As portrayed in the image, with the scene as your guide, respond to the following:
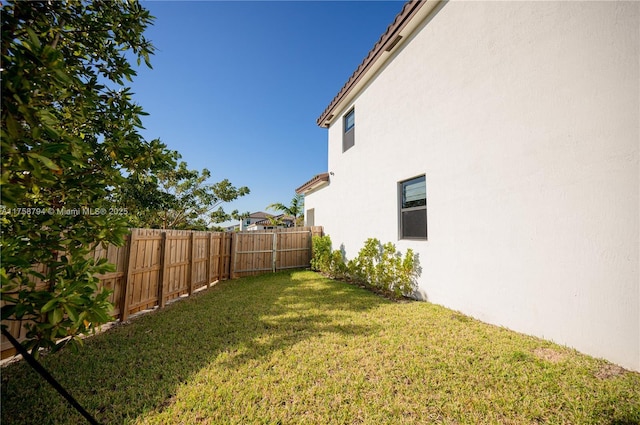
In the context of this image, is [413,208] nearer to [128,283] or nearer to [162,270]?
[162,270]

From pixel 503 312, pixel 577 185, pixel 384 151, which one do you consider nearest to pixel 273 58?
pixel 384 151

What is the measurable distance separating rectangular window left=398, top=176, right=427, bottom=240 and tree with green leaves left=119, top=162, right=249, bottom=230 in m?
12.4

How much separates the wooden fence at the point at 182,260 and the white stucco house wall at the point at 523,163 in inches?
210

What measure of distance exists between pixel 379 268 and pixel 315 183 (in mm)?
6449

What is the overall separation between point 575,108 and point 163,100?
9.79 metres

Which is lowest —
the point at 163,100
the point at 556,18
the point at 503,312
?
the point at 503,312

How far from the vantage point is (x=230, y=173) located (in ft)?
62.2

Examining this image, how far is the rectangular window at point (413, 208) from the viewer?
21.1ft

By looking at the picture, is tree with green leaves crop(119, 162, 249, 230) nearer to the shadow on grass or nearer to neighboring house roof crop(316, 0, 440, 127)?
the shadow on grass

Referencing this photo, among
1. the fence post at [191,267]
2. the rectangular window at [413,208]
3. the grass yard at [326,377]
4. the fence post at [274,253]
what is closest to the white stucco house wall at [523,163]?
the rectangular window at [413,208]

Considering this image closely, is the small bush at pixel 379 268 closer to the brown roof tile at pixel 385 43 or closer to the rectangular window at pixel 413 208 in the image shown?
the rectangular window at pixel 413 208

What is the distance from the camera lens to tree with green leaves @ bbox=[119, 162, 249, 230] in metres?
12.9

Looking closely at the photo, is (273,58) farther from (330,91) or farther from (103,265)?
(103,265)

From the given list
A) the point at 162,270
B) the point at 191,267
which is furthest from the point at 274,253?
the point at 162,270
